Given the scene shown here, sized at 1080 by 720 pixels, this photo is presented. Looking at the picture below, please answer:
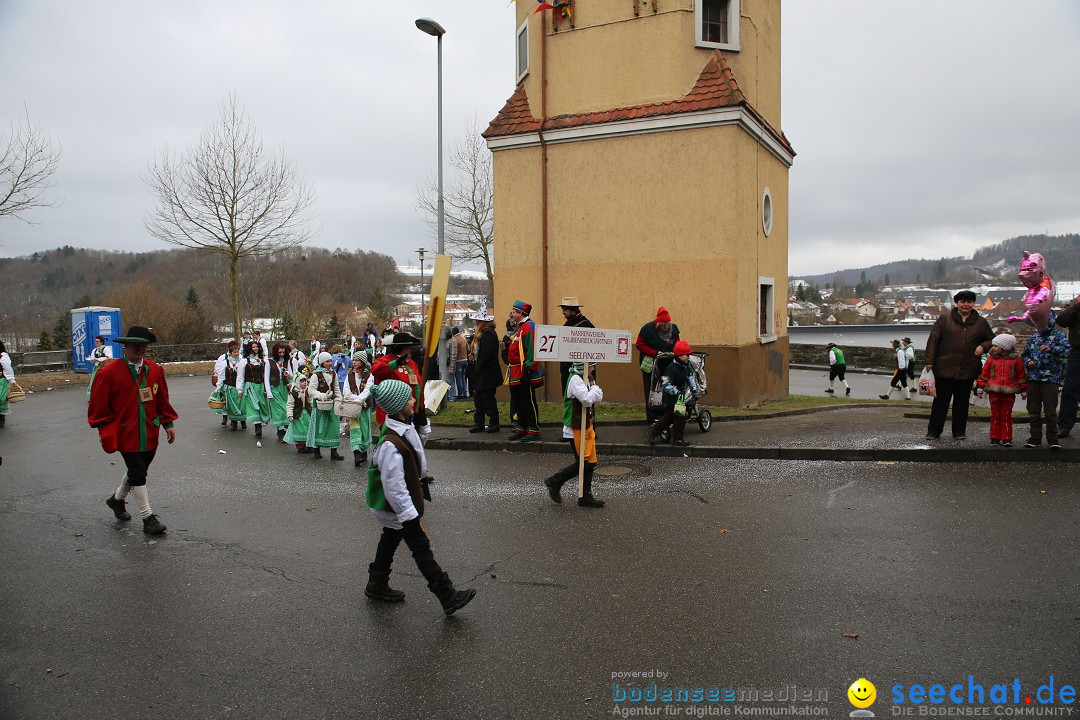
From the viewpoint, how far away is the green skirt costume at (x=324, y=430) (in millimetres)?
10781

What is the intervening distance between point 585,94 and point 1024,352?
9.30m

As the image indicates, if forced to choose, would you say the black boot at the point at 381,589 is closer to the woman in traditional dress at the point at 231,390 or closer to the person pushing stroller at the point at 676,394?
the person pushing stroller at the point at 676,394

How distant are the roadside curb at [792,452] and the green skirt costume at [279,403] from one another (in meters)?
3.33

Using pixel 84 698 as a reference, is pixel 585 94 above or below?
above

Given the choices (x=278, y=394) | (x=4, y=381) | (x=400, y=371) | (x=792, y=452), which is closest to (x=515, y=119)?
(x=278, y=394)

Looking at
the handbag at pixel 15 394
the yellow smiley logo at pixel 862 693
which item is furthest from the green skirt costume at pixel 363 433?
the handbag at pixel 15 394

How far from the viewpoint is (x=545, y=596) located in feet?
16.3

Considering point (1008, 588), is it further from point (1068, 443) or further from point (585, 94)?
point (585, 94)

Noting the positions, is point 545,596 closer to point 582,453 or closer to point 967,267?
point 582,453

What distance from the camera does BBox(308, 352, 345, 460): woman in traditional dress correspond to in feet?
35.0

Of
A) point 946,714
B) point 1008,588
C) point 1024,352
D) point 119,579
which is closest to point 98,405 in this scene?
point 119,579

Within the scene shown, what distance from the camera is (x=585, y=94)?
48.1 feet

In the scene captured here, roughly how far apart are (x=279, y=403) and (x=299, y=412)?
208 cm

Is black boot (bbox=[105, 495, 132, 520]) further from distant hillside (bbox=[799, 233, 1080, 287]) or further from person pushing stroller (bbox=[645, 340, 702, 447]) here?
distant hillside (bbox=[799, 233, 1080, 287])
